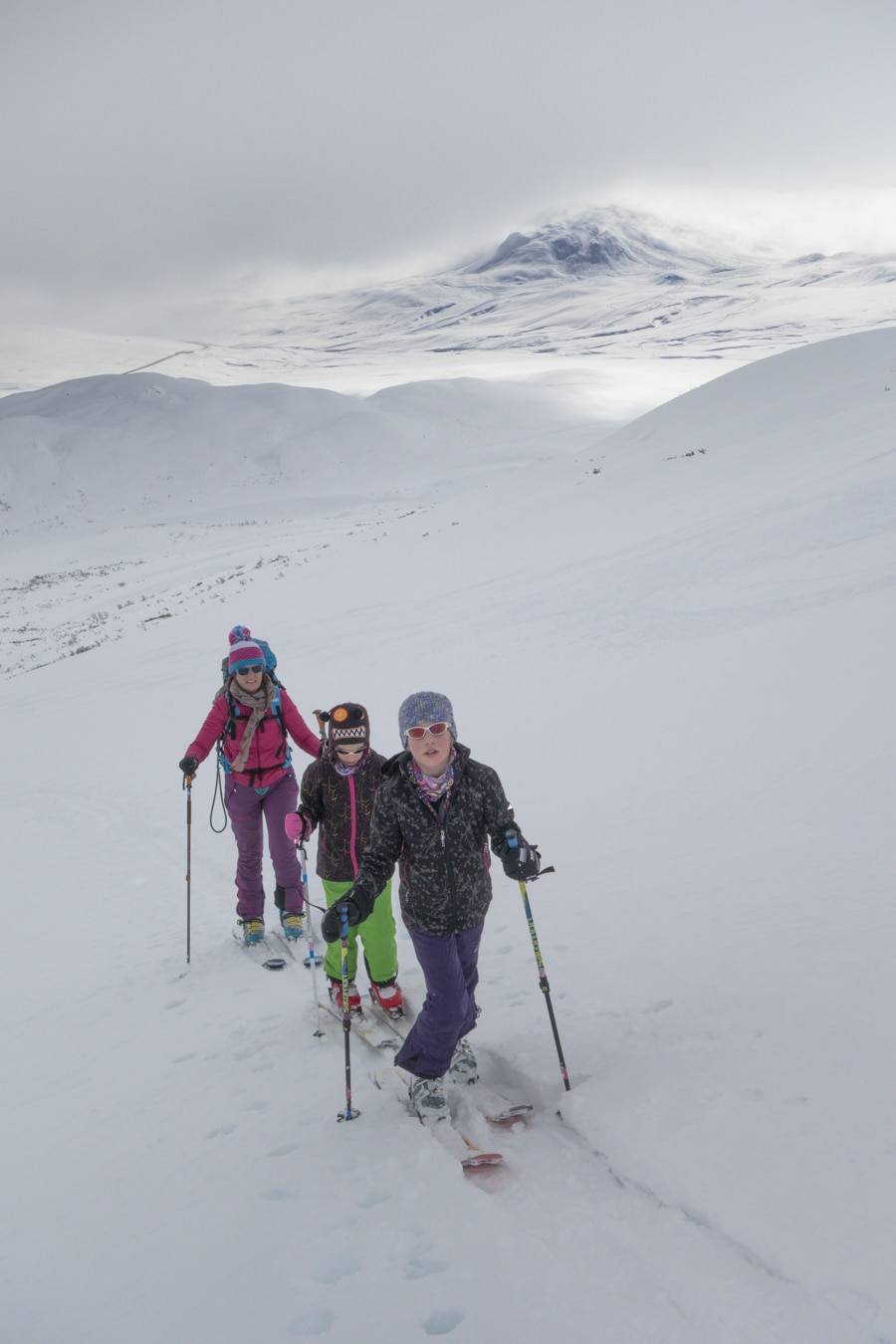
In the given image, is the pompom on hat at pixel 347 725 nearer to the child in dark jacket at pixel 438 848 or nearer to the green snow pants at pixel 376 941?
the child in dark jacket at pixel 438 848

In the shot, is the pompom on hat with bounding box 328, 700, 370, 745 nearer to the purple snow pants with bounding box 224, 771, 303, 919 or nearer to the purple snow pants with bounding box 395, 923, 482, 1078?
the purple snow pants with bounding box 395, 923, 482, 1078

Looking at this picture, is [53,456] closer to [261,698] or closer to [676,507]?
[676,507]

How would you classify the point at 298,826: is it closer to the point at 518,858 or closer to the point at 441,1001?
the point at 441,1001

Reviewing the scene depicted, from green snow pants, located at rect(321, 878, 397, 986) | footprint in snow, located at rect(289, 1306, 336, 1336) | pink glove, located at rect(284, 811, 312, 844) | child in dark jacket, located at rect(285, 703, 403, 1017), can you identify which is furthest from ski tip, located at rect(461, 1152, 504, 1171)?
pink glove, located at rect(284, 811, 312, 844)

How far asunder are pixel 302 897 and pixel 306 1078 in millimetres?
1801

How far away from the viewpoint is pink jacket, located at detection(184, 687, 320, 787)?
5.55 metres

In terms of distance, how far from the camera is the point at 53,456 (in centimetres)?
5884

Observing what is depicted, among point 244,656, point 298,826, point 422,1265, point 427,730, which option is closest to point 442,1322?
point 422,1265

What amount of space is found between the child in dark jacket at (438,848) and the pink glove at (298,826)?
786 millimetres

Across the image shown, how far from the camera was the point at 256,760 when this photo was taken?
5.64 m

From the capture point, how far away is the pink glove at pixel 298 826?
14.0 feet

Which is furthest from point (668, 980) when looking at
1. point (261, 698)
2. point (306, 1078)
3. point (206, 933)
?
point (206, 933)

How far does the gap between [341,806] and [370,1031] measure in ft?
4.12

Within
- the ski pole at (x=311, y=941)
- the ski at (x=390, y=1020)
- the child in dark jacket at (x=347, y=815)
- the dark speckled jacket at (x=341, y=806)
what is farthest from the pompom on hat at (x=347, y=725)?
the ski at (x=390, y=1020)
